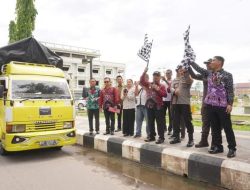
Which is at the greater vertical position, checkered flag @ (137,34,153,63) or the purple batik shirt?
checkered flag @ (137,34,153,63)

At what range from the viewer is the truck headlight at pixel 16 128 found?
6707mm

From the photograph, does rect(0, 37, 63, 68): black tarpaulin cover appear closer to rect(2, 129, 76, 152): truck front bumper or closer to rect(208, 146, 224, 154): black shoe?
rect(2, 129, 76, 152): truck front bumper

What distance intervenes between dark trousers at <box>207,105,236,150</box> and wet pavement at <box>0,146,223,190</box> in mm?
991

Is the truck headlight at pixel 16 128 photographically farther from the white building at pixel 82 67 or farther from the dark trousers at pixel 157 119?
the white building at pixel 82 67

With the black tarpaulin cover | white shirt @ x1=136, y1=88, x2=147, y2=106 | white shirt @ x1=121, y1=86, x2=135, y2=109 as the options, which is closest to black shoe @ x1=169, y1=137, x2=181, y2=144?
white shirt @ x1=136, y1=88, x2=147, y2=106

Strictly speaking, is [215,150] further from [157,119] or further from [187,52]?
[187,52]

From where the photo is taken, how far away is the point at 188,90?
22.2ft

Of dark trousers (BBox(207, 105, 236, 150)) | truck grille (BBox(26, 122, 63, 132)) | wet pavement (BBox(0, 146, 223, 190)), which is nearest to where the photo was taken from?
wet pavement (BBox(0, 146, 223, 190))

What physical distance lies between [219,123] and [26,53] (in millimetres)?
6153

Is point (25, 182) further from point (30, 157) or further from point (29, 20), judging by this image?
point (29, 20)

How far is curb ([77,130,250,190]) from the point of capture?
4.55 metres

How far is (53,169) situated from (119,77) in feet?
12.8

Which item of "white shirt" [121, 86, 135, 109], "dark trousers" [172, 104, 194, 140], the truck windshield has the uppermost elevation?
the truck windshield

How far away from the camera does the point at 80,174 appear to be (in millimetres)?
5672
